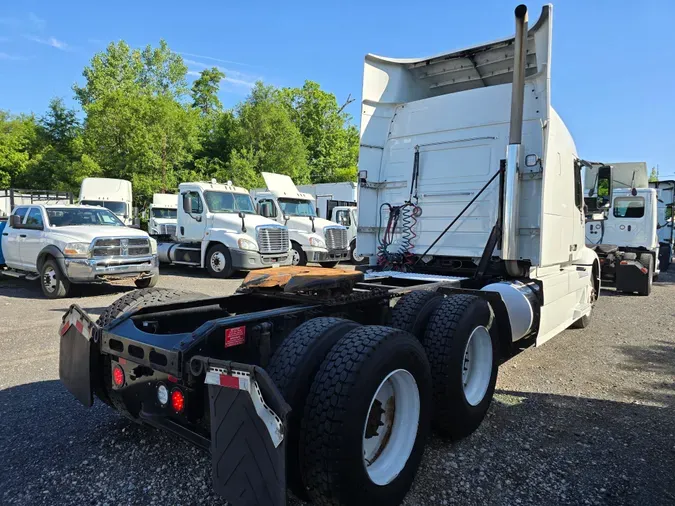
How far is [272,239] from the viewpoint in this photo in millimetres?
13344

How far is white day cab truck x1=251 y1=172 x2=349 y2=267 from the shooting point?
15.2 meters

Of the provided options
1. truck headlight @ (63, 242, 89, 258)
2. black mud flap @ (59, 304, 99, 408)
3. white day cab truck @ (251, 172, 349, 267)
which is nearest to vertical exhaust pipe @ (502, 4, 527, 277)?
black mud flap @ (59, 304, 99, 408)

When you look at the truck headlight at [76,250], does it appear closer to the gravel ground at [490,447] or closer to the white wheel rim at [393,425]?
the gravel ground at [490,447]

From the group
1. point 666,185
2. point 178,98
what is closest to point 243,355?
point 666,185

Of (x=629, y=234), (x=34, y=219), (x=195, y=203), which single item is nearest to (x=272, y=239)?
(x=195, y=203)

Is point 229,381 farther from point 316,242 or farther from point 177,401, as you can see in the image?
point 316,242

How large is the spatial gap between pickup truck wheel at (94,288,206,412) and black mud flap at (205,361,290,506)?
1127mm

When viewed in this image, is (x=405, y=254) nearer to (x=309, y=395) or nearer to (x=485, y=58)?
(x=485, y=58)

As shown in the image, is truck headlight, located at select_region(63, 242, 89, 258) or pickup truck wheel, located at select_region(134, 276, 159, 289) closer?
truck headlight, located at select_region(63, 242, 89, 258)

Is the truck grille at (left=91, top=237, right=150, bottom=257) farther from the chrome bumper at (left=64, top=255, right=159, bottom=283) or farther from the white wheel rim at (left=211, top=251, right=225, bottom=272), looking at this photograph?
the white wheel rim at (left=211, top=251, right=225, bottom=272)

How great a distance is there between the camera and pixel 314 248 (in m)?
15.1

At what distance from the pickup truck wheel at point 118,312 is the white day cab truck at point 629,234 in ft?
32.8

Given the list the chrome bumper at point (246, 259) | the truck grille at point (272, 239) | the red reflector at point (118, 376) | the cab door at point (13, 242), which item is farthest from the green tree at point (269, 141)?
the red reflector at point (118, 376)

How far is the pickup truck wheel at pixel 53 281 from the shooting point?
930cm
